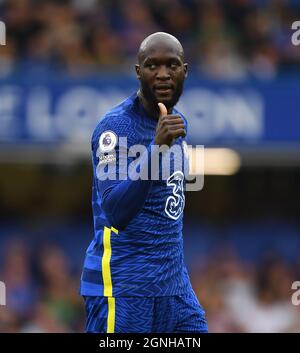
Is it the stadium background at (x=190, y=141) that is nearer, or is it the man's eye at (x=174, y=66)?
the man's eye at (x=174, y=66)

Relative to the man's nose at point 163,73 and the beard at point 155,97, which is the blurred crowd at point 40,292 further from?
the man's nose at point 163,73

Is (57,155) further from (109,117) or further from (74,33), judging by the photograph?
(109,117)

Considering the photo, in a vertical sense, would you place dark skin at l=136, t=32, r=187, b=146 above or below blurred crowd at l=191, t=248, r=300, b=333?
above

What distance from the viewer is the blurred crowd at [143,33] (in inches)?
481

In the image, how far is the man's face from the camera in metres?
4.71

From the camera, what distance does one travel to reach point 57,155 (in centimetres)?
1366

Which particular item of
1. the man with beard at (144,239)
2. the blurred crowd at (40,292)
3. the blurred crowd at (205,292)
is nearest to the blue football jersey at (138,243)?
the man with beard at (144,239)

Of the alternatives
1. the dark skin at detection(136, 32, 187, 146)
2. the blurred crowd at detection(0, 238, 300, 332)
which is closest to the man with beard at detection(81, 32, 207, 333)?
the dark skin at detection(136, 32, 187, 146)

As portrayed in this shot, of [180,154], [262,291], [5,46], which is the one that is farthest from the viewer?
[5,46]

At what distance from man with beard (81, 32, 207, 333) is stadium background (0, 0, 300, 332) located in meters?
5.71

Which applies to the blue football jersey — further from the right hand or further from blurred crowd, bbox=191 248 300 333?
blurred crowd, bbox=191 248 300 333

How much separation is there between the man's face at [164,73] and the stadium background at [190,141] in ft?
20.2

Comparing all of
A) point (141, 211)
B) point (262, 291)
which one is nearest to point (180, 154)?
→ point (141, 211)
